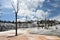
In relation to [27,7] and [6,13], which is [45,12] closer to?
[27,7]

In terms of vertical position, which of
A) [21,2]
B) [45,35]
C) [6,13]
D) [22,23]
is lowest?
[45,35]

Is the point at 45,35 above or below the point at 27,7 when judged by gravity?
below

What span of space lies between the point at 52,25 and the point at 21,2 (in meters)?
0.83

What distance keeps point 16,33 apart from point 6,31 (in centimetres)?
22

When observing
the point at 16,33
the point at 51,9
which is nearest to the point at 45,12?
the point at 51,9

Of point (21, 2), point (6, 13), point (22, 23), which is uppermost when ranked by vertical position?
point (21, 2)

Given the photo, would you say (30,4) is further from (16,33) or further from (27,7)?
(16,33)

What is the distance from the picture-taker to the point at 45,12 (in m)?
3.54

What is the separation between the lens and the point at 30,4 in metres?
3.57

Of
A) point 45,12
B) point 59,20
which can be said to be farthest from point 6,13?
point 59,20

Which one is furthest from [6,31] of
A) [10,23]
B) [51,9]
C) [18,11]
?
[51,9]

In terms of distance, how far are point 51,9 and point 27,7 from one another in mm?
523

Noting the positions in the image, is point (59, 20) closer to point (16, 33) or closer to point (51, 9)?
point (51, 9)

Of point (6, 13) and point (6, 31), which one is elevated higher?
point (6, 13)
